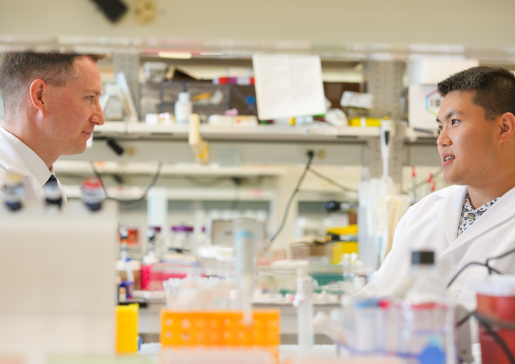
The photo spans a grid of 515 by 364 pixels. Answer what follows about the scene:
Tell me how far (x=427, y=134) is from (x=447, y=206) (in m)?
0.96

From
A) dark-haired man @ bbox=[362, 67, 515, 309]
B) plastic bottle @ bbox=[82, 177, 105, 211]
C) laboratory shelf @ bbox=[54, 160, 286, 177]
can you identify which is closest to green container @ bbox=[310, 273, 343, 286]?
dark-haired man @ bbox=[362, 67, 515, 309]

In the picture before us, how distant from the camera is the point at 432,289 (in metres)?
0.75

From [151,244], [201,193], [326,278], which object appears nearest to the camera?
[326,278]

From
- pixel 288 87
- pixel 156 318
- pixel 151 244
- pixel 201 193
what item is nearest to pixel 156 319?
pixel 156 318

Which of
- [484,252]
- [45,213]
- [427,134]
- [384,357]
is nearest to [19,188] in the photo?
[45,213]

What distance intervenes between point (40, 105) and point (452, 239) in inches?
52.8

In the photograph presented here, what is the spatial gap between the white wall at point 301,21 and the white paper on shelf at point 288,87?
1.69m

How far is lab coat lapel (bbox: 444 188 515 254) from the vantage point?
4.80 feet

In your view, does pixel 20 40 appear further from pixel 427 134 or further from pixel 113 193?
pixel 113 193

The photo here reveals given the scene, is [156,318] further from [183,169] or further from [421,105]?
[183,169]

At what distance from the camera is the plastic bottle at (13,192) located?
76cm

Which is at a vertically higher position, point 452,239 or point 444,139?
point 444,139

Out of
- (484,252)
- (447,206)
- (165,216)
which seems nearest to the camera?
(484,252)

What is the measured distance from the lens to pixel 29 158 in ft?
5.14
